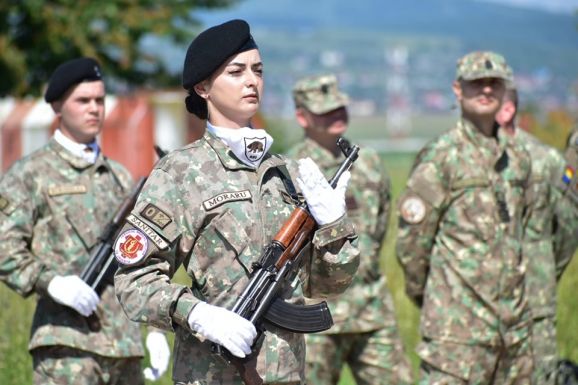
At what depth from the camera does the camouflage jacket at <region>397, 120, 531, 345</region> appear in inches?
291

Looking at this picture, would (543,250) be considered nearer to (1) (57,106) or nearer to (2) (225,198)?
(1) (57,106)

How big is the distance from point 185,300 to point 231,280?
0.28 metres

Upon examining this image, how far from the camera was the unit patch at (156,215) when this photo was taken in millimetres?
5113

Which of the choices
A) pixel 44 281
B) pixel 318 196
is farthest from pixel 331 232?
pixel 44 281

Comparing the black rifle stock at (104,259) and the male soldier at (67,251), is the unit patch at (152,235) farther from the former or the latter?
the black rifle stock at (104,259)

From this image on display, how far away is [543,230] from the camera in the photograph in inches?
334

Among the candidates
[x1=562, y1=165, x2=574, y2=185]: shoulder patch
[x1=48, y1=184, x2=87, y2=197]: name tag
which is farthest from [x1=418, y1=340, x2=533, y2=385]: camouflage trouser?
[x1=48, y1=184, x2=87, y2=197]: name tag

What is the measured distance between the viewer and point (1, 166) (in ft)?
89.8

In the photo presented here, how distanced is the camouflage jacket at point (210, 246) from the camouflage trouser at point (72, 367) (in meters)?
1.81

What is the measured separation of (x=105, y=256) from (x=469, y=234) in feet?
6.41

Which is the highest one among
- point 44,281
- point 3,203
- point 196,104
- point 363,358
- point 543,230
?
point 196,104

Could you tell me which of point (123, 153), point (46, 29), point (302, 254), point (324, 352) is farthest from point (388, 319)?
point (123, 153)

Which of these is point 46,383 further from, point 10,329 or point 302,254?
point 10,329

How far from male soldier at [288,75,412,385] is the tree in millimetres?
14501
